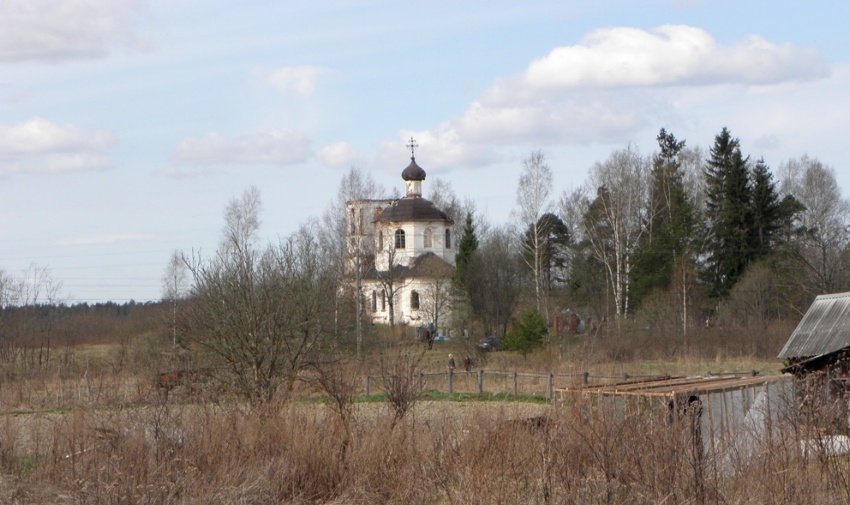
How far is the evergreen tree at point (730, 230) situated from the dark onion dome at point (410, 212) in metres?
17.5

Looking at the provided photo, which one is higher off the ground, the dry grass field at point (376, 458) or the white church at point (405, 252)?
the white church at point (405, 252)

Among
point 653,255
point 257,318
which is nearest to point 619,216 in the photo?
point 653,255

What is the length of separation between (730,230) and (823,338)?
28.0 m

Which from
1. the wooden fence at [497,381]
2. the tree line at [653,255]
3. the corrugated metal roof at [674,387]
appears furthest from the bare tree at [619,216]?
the corrugated metal roof at [674,387]

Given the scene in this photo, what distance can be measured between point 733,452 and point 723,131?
145ft

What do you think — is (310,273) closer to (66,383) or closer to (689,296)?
(66,383)

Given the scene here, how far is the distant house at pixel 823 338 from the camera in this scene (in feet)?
68.2

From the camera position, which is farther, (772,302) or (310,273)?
(772,302)

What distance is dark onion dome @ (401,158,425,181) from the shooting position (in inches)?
2432

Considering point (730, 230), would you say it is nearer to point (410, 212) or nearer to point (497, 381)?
point (410, 212)

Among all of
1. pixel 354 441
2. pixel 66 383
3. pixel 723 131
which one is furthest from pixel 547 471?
pixel 723 131

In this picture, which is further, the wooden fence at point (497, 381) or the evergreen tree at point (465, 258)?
the evergreen tree at point (465, 258)

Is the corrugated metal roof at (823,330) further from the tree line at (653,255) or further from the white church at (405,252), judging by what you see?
the white church at (405,252)

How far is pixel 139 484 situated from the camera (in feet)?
30.2
